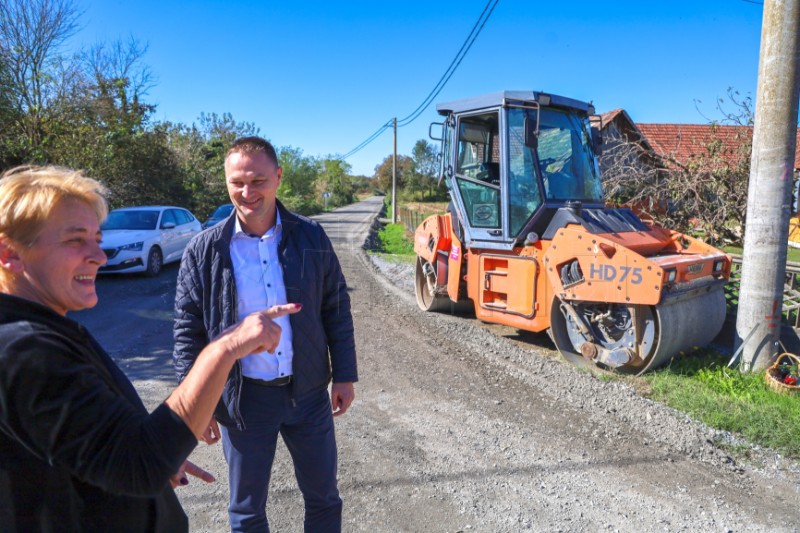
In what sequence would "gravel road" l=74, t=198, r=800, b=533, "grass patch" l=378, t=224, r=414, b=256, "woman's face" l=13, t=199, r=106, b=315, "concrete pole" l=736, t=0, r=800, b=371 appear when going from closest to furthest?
"woman's face" l=13, t=199, r=106, b=315 < "gravel road" l=74, t=198, r=800, b=533 < "concrete pole" l=736, t=0, r=800, b=371 < "grass patch" l=378, t=224, r=414, b=256

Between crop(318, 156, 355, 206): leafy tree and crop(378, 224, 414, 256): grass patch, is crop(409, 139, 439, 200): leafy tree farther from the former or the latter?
crop(378, 224, 414, 256): grass patch

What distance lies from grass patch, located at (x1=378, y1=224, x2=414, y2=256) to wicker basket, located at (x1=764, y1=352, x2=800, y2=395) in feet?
35.6

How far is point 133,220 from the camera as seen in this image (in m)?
11.1

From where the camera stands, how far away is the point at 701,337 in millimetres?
5449

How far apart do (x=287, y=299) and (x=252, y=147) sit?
650 millimetres

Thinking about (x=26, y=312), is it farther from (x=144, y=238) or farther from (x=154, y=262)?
(x=154, y=262)

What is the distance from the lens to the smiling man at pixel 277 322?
7.39 ft

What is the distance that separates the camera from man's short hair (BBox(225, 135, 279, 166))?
7.39 feet

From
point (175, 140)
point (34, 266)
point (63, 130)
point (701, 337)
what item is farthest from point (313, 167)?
point (34, 266)

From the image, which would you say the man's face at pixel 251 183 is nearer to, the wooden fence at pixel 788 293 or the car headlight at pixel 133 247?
the wooden fence at pixel 788 293

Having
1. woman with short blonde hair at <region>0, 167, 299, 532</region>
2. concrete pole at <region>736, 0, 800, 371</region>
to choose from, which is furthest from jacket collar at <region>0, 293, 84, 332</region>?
concrete pole at <region>736, 0, 800, 371</region>

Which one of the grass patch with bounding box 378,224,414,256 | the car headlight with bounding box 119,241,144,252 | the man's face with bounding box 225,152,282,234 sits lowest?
the grass patch with bounding box 378,224,414,256

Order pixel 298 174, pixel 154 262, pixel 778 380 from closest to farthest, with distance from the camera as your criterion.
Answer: pixel 778 380
pixel 154 262
pixel 298 174

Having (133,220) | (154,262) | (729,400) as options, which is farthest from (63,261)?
(133,220)
